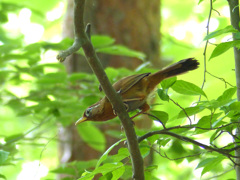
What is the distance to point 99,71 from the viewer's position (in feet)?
4.41

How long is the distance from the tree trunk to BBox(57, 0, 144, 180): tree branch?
8.46ft

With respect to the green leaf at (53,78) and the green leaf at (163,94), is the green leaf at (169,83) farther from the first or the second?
the green leaf at (53,78)

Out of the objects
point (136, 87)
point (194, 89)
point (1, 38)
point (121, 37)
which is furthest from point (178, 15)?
point (194, 89)

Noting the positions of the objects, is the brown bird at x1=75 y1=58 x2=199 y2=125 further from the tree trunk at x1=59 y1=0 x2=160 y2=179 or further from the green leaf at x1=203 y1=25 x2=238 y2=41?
the tree trunk at x1=59 y1=0 x2=160 y2=179

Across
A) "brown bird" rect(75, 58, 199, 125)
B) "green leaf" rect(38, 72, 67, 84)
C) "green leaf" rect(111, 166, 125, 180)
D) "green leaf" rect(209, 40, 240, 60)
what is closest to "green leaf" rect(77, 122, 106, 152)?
"green leaf" rect(38, 72, 67, 84)

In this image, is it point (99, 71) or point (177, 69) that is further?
point (177, 69)

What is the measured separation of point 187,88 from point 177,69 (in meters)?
0.46

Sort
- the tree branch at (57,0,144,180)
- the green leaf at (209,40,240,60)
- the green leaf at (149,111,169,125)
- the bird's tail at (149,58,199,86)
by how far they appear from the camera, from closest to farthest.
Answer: the tree branch at (57,0,144,180), the green leaf at (209,40,240,60), the green leaf at (149,111,169,125), the bird's tail at (149,58,199,86)

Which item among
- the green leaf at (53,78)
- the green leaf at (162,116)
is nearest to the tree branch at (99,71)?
the green leaf at (162,116)

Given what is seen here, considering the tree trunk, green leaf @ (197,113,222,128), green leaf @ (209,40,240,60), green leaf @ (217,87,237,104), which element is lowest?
green leaf @ (197,113,222,128)

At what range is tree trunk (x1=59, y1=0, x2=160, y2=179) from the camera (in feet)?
13.3

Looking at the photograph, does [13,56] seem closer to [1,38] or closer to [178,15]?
[1,38]

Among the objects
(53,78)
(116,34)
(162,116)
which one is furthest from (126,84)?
(116,34)

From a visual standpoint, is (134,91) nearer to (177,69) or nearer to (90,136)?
(177,69)
